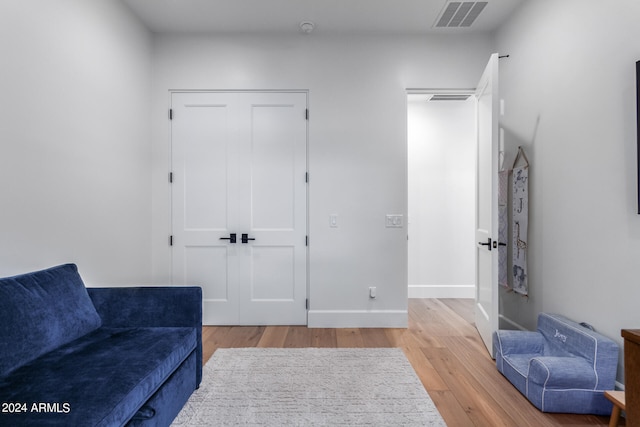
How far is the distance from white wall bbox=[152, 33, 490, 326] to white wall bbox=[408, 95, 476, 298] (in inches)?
44.4

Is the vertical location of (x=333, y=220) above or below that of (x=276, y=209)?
below

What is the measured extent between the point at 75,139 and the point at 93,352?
1443 mm

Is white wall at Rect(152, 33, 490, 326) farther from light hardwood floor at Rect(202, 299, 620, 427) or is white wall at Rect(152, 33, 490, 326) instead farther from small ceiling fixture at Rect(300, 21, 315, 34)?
light hardwood floor at Rect(202, 299, 620, 427)

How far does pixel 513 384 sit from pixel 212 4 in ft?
11.9

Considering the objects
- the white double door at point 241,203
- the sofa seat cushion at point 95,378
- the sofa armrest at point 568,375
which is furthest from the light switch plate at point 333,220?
the sofa armrest at point 568,375

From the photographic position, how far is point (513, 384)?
2154mm

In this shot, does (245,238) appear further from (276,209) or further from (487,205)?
(487,205)

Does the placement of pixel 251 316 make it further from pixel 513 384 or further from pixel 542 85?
pixel 542 85

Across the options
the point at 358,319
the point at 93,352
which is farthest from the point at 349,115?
the point at 93,352

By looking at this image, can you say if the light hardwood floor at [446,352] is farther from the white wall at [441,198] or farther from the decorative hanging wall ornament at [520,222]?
the decorative hanging wall ornament at [520,222]

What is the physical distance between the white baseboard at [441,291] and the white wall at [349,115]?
1.23 meters

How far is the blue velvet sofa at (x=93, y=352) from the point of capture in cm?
117

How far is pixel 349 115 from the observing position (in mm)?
3260

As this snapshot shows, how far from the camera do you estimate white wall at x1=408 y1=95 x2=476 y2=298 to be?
435 cm
